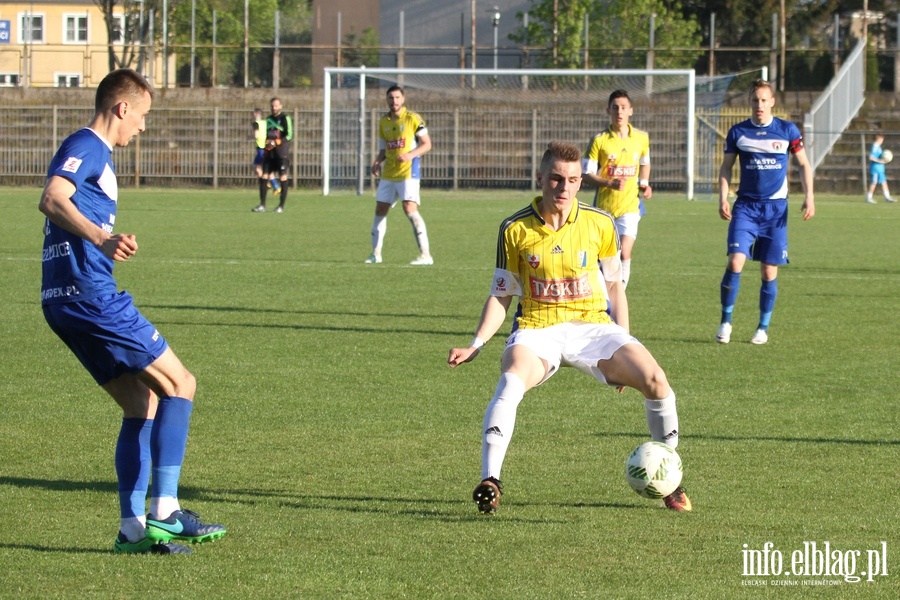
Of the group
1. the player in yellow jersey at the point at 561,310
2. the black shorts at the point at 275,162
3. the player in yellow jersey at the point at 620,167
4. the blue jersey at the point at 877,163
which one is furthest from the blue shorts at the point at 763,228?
the blue jersey at the point at 877,163

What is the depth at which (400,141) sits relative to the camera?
16750 mm

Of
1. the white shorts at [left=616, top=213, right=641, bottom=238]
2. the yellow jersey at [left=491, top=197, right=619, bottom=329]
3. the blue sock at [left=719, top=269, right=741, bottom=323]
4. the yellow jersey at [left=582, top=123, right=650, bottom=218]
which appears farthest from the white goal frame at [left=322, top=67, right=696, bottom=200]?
the yellow jersey at [left=491, top=197, right=619, bottom=329]

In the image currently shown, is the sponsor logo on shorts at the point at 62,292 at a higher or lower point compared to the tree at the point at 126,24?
lower

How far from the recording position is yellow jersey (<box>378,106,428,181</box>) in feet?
54.7

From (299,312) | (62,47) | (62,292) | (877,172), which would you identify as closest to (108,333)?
(62,292)

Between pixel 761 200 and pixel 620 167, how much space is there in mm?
1911

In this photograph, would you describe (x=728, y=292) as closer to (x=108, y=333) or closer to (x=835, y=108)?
(x=108, y=333)

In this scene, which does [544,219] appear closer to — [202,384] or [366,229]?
[202,384]

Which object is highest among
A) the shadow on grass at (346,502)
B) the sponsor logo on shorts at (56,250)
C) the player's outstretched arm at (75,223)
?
the player's outstretched arm at (75,223)

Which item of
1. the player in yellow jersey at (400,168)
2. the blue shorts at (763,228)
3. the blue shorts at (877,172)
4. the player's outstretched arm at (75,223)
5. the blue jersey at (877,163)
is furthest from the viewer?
the blue shorts at (877,172)

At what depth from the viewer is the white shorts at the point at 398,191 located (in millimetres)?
16578

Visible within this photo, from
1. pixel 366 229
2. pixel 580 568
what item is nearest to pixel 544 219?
pixel 580 568

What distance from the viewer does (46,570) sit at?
4621 mm

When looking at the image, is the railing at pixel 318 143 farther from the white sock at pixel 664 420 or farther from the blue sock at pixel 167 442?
the blue sock at pixel 167 442
